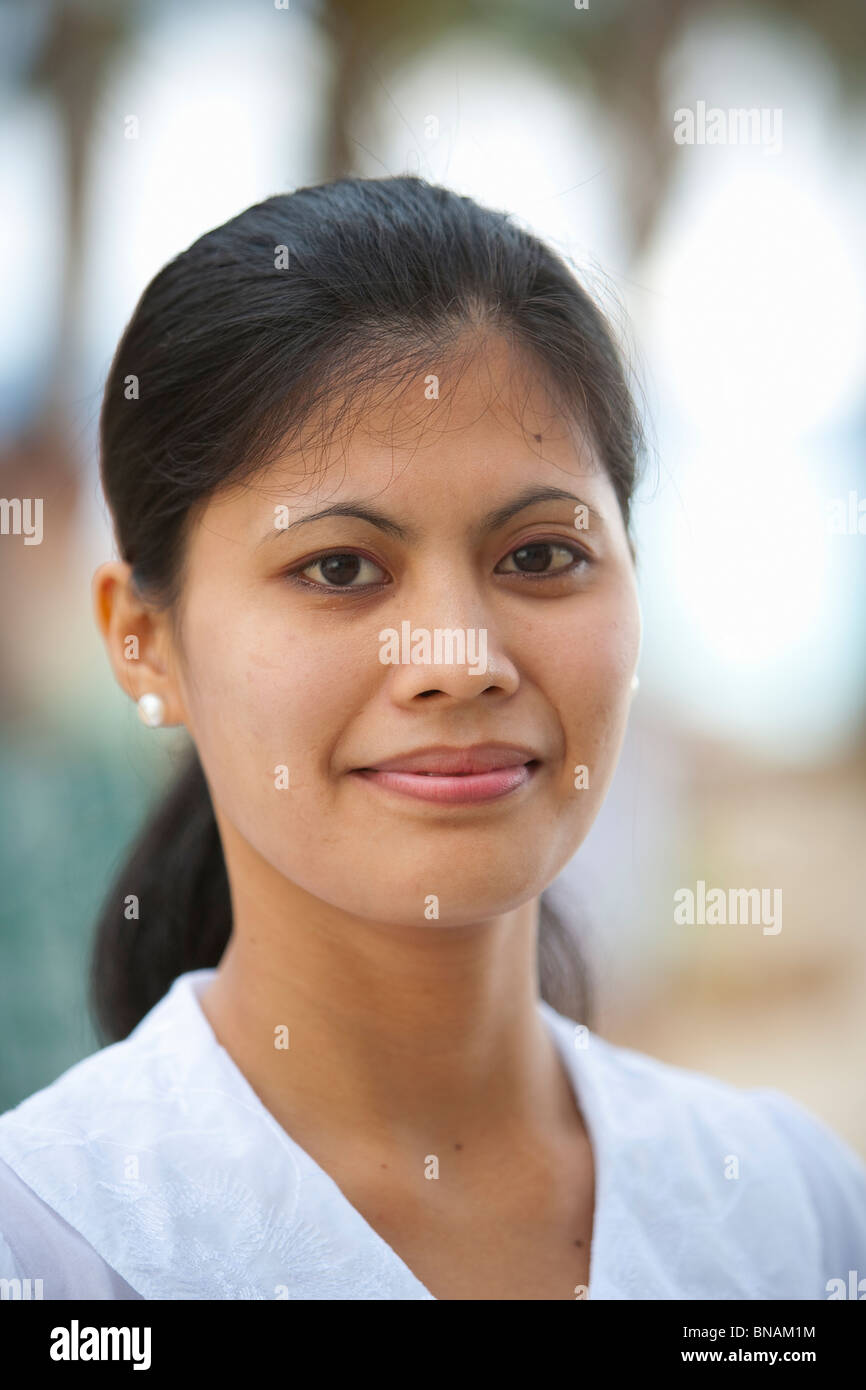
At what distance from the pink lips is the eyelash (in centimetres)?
17

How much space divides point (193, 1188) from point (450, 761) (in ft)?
1.60

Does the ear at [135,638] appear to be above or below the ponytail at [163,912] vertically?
above

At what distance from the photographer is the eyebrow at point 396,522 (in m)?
1.22

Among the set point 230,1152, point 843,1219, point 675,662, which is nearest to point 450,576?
point 230,1152

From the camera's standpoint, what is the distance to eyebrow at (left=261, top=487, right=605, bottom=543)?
1220 mm

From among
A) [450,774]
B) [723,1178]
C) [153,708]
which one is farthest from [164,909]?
[723,1178]

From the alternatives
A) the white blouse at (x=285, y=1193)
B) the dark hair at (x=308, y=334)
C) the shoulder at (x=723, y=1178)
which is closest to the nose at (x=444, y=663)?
the dark hair at (x=308, y=334)

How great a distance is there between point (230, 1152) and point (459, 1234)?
259mm

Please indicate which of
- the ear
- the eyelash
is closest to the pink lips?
the eyelash

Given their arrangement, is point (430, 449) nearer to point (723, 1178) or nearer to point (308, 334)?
point (308, 334)

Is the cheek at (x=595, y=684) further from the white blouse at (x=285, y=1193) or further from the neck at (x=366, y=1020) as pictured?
the white blouse at (x=285, y=1193)

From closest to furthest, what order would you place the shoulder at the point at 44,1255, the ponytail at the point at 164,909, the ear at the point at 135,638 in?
the shoulder at the point at 44,1255, the ear at the point at 135,638, the ponytail at the point at 164,909

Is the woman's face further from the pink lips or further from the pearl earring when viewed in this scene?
the pearl earring

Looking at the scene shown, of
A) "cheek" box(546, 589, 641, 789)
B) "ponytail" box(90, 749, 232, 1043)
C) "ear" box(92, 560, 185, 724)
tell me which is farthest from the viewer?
"ponytail" box(90, 749, 232, 1043)
